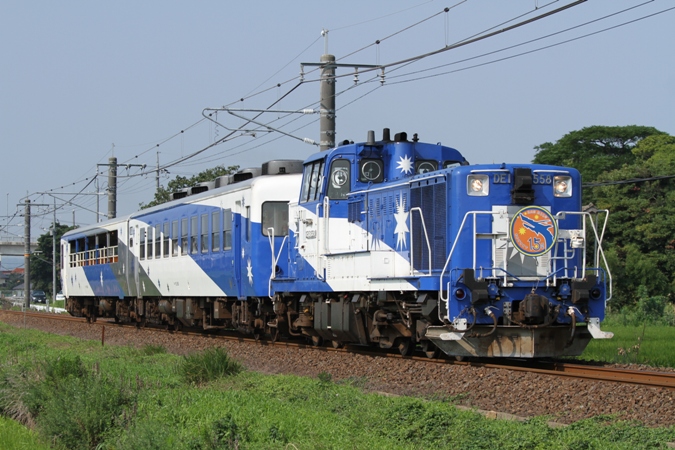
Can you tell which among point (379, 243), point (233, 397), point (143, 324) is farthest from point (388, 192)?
point (143, 324)

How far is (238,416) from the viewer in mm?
9602

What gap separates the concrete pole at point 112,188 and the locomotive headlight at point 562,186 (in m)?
29.2


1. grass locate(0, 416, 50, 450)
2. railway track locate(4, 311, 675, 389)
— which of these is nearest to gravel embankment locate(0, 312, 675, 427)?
railway track locate(4, 311, 675, 389)

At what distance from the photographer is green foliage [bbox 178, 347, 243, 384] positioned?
535 inches

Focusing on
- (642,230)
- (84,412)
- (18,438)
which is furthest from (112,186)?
(84,412)

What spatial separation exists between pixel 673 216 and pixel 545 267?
1278 inches

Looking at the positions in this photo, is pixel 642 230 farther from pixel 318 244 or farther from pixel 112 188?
pixel 318 244

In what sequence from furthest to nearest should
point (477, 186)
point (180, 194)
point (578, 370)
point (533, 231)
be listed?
point (180, 194) → point (477, 186) → point (533, 231) → point (578, 370)

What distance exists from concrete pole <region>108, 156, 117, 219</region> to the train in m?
18.5

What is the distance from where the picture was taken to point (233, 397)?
11.0 metres

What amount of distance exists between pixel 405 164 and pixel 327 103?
6.83 m

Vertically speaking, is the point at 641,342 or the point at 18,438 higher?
the point at 641,342

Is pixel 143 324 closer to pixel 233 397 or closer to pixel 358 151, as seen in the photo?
pixel 358 151

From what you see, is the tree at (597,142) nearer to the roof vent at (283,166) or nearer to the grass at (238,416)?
the roof vent at (283,166)
